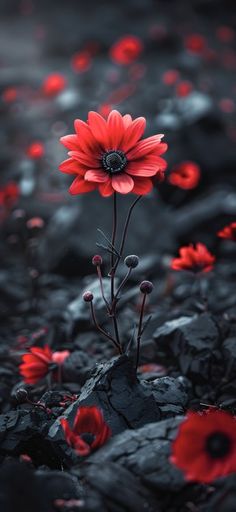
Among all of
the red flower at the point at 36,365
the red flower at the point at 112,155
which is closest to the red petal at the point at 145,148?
the red flower at the point at 112,155

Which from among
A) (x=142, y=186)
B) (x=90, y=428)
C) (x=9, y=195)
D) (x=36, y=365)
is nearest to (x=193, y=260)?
(x=142, y=186)

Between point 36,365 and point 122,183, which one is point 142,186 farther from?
point 36,365

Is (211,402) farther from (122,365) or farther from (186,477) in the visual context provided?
(186,477)

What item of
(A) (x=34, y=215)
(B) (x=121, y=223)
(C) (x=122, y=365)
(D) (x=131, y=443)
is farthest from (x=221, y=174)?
(D) (x=131, y=443)

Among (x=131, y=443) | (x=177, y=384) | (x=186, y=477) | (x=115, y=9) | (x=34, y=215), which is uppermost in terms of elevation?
(x=115, y=9)

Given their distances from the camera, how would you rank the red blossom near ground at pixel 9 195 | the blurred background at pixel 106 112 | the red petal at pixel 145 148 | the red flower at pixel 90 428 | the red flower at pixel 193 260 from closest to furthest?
the red flower at pixel 90 428, the red petal at pixel 145 148, the red flower at pixel 193 260, the red blossom near ground at pixel 9 195, the blurred background at pixel 106 112

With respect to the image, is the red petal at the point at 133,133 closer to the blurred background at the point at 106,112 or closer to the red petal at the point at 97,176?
the red petal at the point at 97,176

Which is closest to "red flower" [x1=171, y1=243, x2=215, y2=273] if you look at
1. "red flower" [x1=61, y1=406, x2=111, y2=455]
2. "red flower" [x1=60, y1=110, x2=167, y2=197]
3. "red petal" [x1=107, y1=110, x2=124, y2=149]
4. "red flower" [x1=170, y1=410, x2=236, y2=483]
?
"red flower" [x1=60, y1=110, x2=167, y2=197]
